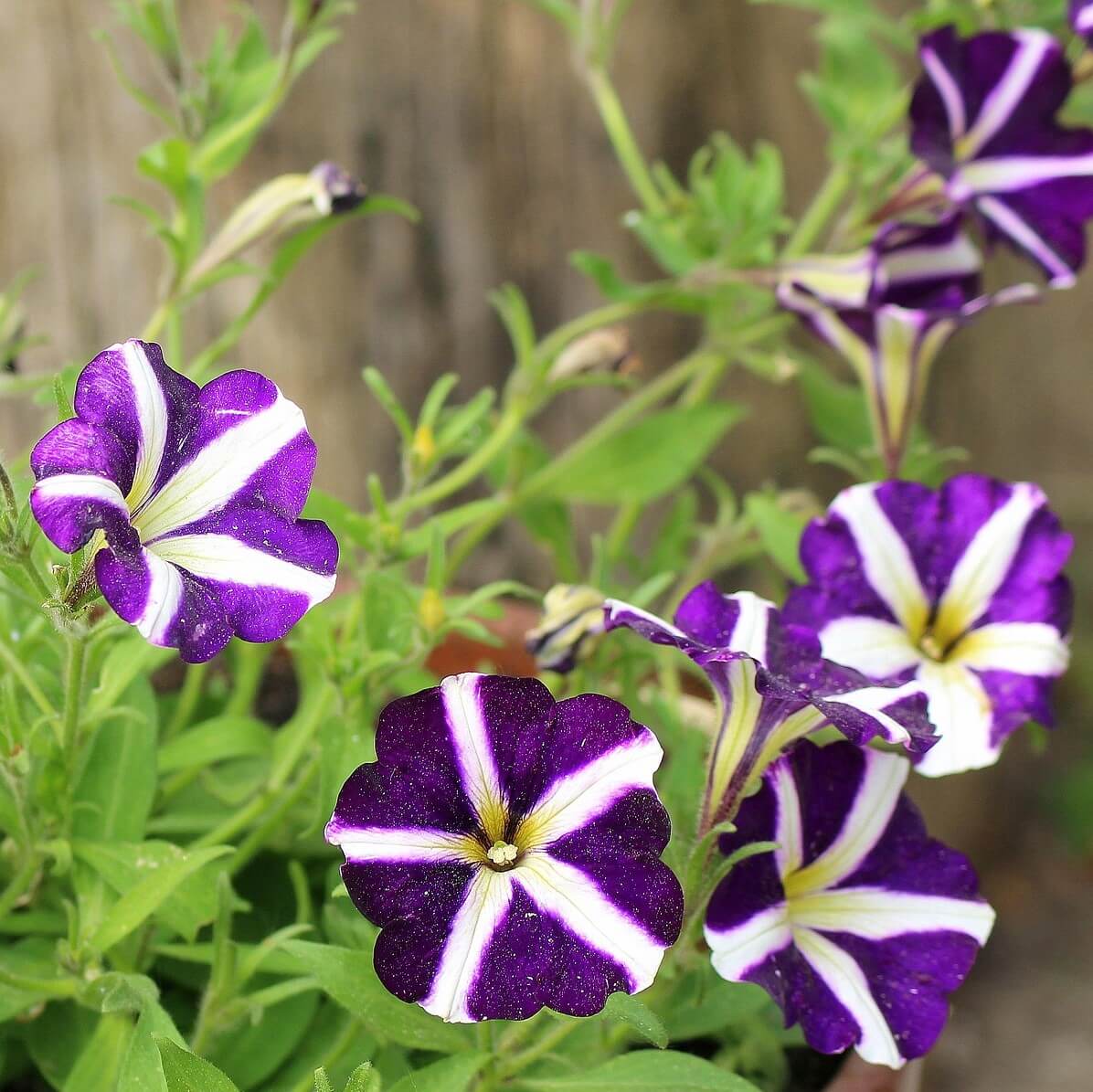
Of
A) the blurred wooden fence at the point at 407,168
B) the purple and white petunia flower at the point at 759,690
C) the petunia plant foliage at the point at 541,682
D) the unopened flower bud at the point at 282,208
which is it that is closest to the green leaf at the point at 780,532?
the petunia plant foliage at the point at 541,682

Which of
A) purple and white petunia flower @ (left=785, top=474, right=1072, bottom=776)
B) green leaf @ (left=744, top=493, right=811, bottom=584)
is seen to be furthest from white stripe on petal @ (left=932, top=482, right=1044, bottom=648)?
green leaf @ (left=744, top=493, right=811, bottom=584)

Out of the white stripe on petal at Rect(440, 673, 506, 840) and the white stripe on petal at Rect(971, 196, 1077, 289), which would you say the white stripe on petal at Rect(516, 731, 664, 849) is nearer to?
the white stripe on petal at Rect(440, 673, 506, 840)

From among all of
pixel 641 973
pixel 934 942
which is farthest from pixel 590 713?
pixel 934 942

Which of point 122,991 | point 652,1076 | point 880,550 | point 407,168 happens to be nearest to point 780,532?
point 880,550

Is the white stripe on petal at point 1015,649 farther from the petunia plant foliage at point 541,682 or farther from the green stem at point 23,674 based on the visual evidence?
the green stem at point 23,674

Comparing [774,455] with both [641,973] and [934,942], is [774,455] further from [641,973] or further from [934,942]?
[641,973]

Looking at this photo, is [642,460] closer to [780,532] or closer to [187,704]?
[780,532]
